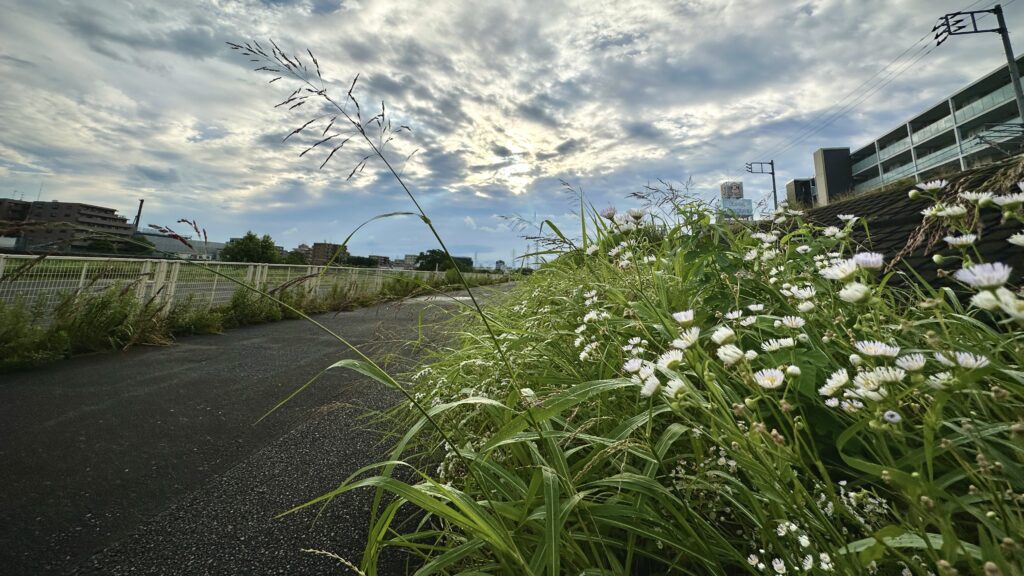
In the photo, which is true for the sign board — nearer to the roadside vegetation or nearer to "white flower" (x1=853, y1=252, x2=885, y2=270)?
"white flower" (x1=853, y1=252, x2=885, y2=270)

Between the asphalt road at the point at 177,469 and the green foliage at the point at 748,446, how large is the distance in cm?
33

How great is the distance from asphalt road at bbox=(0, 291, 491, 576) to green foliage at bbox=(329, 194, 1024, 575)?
0.33 meters

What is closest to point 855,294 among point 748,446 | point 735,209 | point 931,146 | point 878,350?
point 878,350

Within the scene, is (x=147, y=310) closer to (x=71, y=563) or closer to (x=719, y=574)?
(x=71, y=563)

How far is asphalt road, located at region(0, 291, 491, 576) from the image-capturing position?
1112 mm

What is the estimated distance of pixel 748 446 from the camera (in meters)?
0.61

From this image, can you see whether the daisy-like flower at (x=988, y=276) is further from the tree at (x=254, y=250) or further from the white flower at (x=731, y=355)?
the tree at (x=254, y=250)

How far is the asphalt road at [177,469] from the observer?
43.8 inches

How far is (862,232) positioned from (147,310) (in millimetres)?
7191

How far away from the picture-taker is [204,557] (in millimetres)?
1087

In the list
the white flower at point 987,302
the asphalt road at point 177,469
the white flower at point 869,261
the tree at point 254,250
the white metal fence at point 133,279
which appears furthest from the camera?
the tree at point 254,250

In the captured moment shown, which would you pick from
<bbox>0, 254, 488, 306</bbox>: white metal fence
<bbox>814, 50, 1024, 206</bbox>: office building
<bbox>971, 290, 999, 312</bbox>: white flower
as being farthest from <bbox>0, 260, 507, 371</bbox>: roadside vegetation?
<bbox>814, 50, 1024, 206</bbox>: office building

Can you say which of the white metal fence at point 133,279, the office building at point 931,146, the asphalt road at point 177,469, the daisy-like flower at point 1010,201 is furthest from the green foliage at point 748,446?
the office building at point 931,146

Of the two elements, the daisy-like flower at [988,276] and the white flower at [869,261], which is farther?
the white flower at [869,261]
